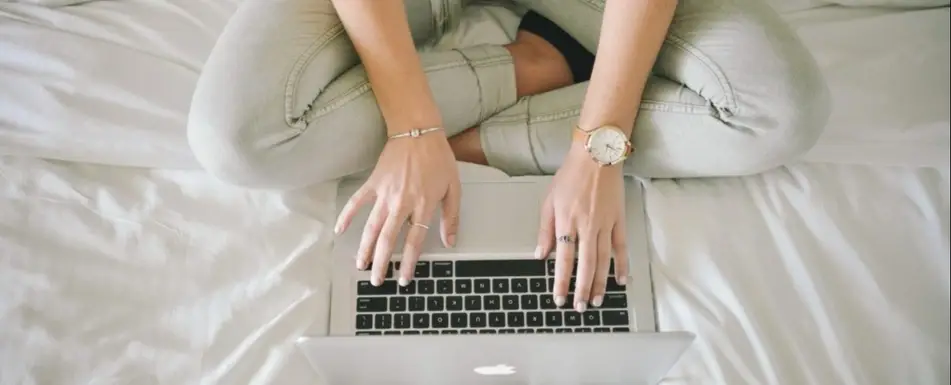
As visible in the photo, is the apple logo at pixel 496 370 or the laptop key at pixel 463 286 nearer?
the apple logo at pixel 496 370

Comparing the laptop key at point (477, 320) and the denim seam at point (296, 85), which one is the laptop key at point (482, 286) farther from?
the denim seam at point (296, 85)

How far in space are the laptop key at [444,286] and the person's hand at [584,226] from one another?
10cm

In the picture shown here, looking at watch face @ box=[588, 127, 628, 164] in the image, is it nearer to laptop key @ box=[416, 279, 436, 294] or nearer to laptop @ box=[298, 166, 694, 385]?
laptop @ box=[298, 166, 694, 385]

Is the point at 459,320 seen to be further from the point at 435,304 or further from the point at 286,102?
the point at 286,102

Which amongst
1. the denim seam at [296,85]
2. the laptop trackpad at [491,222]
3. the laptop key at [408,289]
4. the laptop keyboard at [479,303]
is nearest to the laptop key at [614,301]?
the laptop keyboard at [479,303]

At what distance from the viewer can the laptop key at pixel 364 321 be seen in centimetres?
85

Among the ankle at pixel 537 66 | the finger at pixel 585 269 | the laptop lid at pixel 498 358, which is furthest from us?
the ankle at pixel 537 66

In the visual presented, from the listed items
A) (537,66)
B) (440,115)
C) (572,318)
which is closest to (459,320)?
(572,318)

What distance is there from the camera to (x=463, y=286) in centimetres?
87

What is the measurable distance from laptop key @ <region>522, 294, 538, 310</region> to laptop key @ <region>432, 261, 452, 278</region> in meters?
0.09

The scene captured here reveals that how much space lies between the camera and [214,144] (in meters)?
0.85

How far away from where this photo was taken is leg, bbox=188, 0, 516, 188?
840 millimetres

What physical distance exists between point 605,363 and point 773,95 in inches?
14.1

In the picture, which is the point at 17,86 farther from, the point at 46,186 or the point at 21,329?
the point at 21,329
